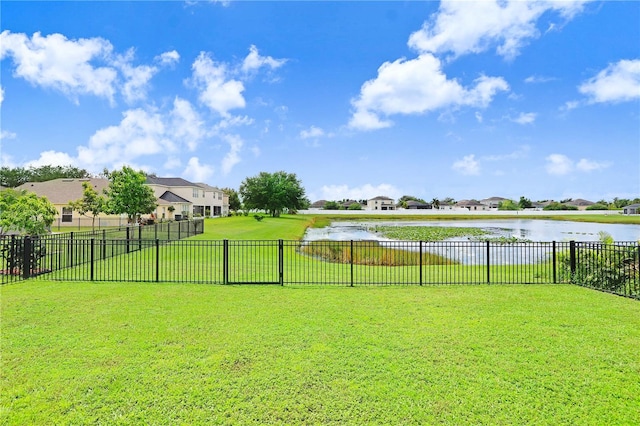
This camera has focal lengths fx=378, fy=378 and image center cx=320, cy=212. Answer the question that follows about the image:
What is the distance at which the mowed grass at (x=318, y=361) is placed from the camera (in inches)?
149

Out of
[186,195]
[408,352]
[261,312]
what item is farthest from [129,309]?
[186,195]

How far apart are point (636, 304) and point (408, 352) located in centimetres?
622

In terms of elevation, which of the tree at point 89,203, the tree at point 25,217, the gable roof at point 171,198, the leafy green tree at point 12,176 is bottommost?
the tree at point 25,217

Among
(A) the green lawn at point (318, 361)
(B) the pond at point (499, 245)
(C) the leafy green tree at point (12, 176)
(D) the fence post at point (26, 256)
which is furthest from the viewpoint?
(C) the leafy green tree at point (12, 176)

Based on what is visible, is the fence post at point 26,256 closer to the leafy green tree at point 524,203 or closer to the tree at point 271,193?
the tree at point 271,193

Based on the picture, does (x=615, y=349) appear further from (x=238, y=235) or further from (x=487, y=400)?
(x=238, y=235)

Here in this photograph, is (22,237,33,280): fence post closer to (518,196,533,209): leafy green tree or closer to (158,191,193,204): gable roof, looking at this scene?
(158,191,193,204): gable roof

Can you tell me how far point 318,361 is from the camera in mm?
4895

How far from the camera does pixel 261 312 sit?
7.34m

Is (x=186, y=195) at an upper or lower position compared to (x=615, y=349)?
upper

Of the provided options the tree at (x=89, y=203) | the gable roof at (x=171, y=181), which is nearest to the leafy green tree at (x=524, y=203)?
the gable roof at (x=171, y=181)

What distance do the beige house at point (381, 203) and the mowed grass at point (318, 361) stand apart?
123824 millimetres

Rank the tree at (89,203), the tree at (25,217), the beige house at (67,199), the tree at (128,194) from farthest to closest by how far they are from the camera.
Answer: the beige house at (67,199)
the tree at (89,203)
the tree at (128,194)
the tree at (25,217)

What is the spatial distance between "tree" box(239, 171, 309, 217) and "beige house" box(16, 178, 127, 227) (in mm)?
31118
